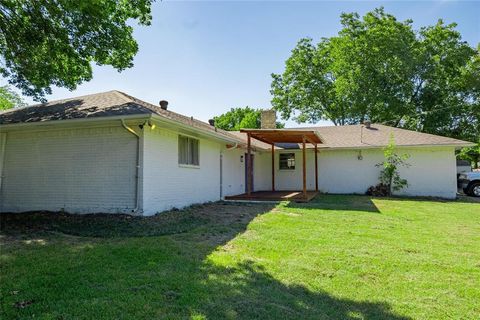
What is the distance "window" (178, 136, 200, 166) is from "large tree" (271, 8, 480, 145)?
19.3 metres

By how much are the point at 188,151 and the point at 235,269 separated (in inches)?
265

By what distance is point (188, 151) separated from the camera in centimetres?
1082

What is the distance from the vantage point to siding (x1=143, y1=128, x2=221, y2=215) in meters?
→ 8.59

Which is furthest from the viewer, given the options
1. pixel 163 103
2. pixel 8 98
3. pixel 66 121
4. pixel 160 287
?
pixel 8 98

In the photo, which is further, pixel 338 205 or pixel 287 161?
pixel 287 161

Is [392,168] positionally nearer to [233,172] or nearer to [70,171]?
[233,172]

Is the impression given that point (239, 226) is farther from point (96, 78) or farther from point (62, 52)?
point (96, 78)

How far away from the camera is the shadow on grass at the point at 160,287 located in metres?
3.20

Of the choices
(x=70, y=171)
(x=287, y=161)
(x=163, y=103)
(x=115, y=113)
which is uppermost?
(x=163, y=103)

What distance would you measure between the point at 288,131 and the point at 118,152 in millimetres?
6390

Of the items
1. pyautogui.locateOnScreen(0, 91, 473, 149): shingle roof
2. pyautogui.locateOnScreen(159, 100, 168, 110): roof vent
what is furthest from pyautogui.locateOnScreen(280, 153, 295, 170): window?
pyautogui.locateOnScreen(159, 100, 168, 110): roof vent

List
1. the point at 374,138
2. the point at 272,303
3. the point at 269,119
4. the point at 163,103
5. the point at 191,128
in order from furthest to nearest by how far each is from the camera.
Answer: the point at 269,119 → the point at 374,138 → the point at 163,103 → the point at 191,128 → the point at 272,303

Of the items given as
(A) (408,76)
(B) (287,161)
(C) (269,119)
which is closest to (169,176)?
(C) (269,119)

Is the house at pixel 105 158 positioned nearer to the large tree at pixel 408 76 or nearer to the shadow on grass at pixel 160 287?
the shadow on grass at pixel 160 287
